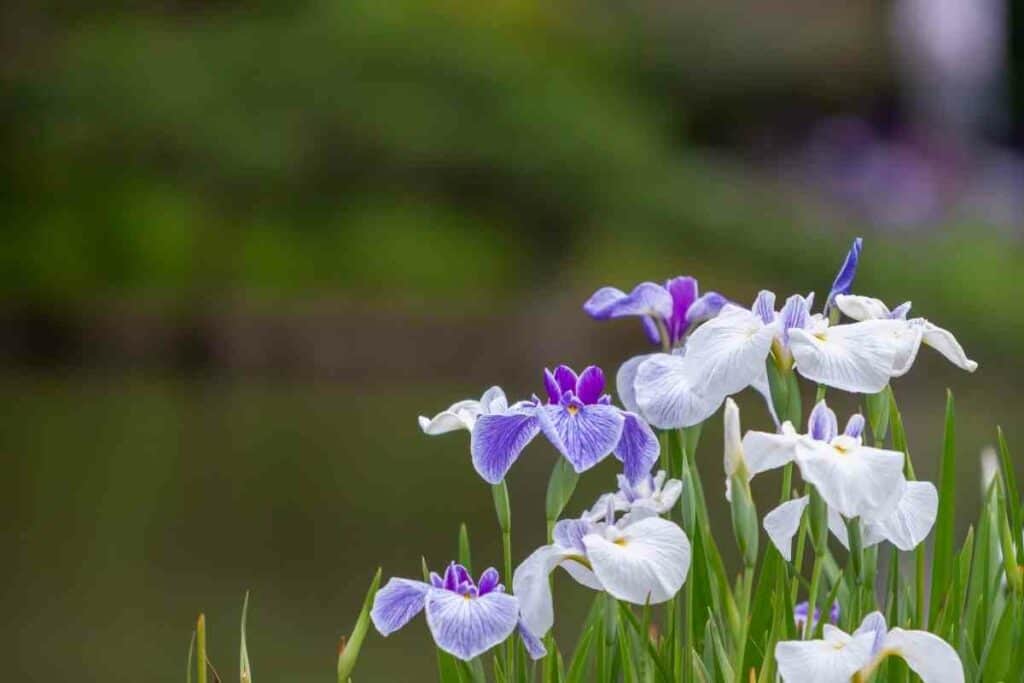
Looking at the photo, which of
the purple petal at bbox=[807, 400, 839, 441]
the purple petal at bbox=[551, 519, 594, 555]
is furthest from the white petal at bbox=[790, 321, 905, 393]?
the purple petal at bbox=[551, 519, 594, 555]

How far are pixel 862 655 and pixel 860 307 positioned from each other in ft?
0.63

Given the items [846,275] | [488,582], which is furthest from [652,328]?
[488,582]

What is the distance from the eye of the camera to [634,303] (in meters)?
0.89

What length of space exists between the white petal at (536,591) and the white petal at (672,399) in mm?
79

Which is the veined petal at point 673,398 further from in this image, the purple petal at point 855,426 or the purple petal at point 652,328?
the purple petal at point 652,328

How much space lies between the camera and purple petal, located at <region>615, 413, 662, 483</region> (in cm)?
76

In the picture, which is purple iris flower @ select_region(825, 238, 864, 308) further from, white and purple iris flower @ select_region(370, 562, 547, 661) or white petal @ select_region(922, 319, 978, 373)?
white and purple iris flower @ select_region(370, 562, 547, 661)

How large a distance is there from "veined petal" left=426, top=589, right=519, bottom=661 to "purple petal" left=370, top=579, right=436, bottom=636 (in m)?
0.02

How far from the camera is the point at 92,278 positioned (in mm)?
8336

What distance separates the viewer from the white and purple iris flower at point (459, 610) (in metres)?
0.69

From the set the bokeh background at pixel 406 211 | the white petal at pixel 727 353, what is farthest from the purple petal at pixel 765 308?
the bokeh background at pixel 406 211

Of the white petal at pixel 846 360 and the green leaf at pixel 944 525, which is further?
the green leaf at pixel 944 525

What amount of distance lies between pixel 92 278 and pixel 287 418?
2658 mm

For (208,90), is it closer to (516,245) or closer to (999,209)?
(516,245)
